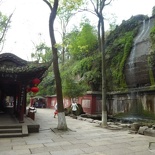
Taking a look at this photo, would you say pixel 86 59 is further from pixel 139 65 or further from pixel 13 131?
pixel 13 131

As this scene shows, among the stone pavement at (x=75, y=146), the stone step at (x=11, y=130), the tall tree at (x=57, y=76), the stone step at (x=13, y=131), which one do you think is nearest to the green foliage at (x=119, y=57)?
the tall tree at (x=57, y=76)

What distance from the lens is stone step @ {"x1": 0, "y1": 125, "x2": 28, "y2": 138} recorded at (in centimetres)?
851

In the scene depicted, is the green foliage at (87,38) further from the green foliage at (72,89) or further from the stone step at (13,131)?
the stone step at (13,131)

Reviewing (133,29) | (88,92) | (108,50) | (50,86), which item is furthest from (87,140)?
(50,86)

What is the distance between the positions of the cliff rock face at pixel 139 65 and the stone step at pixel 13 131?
9.51 metres

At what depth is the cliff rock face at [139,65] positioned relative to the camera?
51.0 feet

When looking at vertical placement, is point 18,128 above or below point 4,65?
below

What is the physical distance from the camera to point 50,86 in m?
33.9

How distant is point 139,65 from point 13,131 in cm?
1050

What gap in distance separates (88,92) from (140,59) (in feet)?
16.6

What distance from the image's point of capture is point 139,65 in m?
16.1

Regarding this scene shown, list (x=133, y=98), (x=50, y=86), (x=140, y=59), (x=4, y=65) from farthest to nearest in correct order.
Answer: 1. (x=50, y=86)
2. (x=140, y=59)
3. (x=133, y=98)
4. (x=4, y=65)

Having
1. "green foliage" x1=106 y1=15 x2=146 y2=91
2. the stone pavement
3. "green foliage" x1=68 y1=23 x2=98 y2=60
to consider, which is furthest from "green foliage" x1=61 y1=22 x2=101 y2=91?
the stone pavement

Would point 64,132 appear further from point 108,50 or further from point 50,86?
point 50,86
